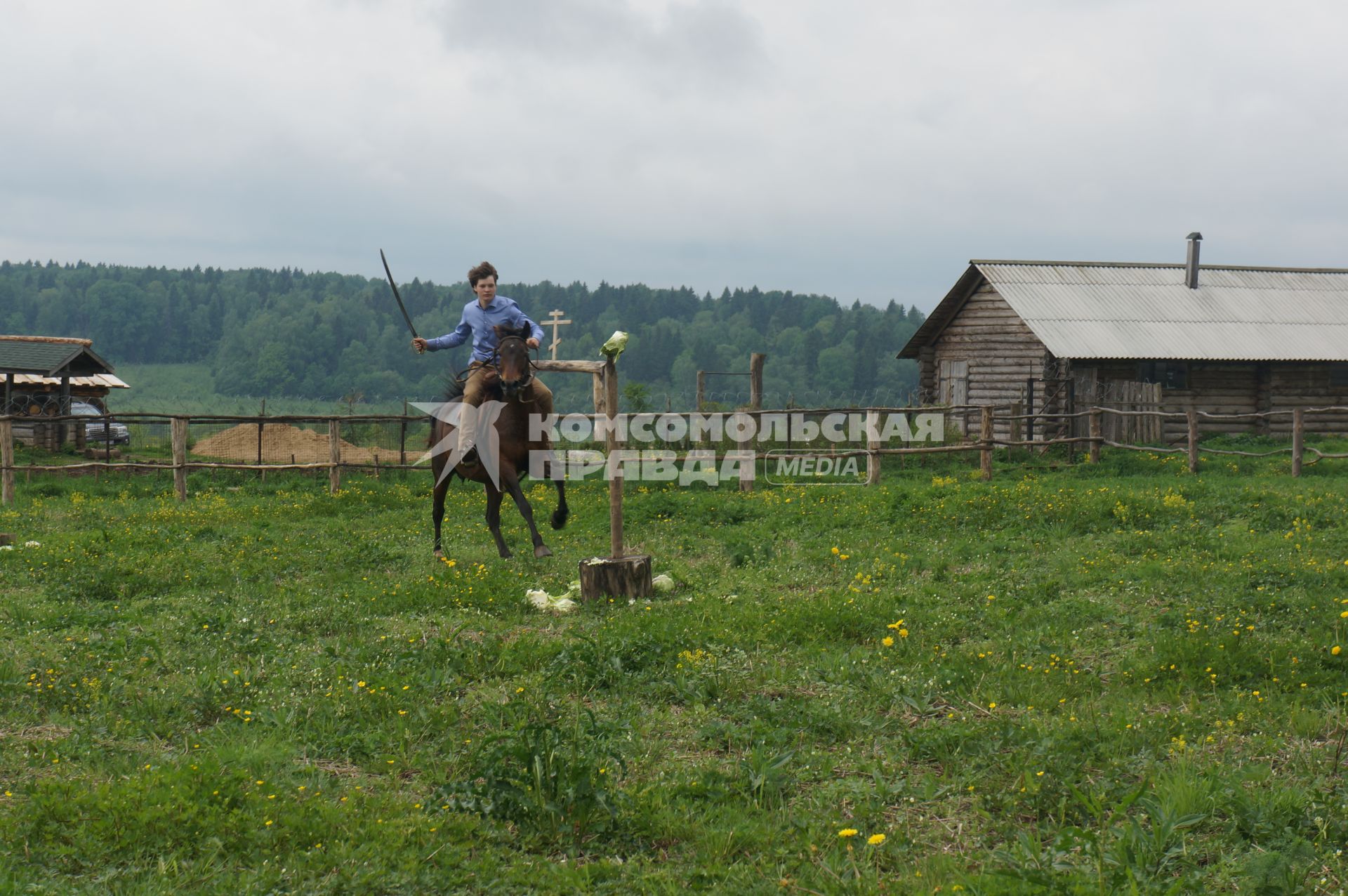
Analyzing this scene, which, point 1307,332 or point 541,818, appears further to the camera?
point 1307,332

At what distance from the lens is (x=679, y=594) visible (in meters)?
8.88

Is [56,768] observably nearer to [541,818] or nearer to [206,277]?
[541,818]

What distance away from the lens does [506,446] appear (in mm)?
11211

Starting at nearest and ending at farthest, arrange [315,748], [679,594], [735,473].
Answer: [315,748]
[679,594]
[735,473]

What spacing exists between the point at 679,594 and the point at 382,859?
4971 millimetres

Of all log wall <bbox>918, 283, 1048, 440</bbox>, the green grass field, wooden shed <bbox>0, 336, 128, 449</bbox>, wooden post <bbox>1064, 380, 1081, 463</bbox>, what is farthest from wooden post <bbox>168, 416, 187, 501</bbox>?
log wall <bbox>918, 283, 1048, 440</bbox>

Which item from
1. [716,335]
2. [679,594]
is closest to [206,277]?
[716,335]

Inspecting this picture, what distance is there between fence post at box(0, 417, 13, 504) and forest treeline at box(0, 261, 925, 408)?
2236 inches

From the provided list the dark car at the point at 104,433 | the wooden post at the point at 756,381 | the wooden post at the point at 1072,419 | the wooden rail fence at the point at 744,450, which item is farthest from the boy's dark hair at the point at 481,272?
the dark car at the point at 104,433

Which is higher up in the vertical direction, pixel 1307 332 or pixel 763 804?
pixel 1307 332

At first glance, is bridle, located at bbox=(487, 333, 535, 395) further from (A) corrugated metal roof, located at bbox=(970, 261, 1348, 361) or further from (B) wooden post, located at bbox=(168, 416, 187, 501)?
(A) corrugated metal roof, located at bbox=(970, 261, 1348, 361)

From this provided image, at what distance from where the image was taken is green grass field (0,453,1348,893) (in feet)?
13.2

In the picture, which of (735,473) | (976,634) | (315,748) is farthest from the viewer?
(735,473)

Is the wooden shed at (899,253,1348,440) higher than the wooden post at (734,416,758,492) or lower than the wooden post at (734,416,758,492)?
higher
